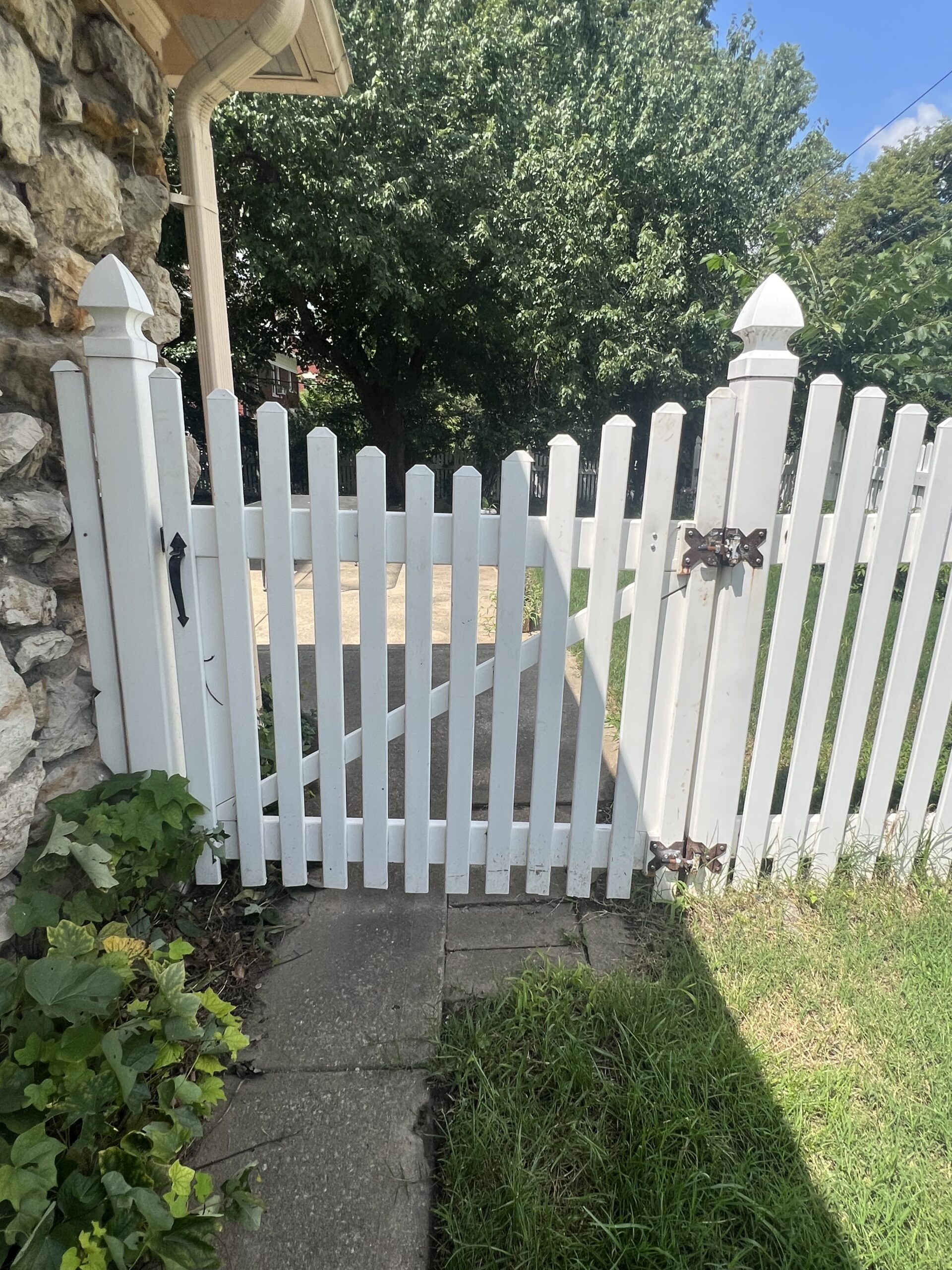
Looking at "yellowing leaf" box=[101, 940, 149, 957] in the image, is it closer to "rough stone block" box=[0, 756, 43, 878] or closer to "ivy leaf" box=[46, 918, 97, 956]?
"ivy leaf" box=[46, 918, 97, 956]

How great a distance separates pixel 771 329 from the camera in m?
1.83

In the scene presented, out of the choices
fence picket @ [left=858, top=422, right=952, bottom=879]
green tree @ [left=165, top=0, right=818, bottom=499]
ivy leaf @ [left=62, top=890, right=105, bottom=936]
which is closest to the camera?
ivy leaf @ [left=62, top=890, right=105, bottom=936]

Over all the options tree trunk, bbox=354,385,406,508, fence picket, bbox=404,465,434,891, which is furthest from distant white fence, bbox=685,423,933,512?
tree trunk, bbox=354,385,406,508

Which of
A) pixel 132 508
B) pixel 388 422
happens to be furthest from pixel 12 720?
pixel 388 422

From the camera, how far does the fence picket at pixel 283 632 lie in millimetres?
1802

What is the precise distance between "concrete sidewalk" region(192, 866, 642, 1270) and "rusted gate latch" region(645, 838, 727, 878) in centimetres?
23

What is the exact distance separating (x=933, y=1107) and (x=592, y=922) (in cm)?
89

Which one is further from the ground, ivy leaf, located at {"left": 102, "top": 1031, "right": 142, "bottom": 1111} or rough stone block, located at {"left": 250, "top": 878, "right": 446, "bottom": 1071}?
ivy leaf, located at {"left": 102, "top": 1031, "right": 142, "bottom": 1111}

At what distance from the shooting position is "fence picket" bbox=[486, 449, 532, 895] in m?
1.83

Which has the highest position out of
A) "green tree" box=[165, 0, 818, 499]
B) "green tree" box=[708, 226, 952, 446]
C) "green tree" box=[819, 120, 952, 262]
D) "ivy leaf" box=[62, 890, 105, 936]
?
"green tree" box=[819, 120, 952, 262]

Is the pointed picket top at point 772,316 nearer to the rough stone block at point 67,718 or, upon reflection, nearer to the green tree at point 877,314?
the rough stone block at point 67,718

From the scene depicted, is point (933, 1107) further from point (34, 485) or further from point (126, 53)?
point (126, 53)

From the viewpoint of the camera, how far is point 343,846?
211 cm

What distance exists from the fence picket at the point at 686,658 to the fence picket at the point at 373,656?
81 centimetres
